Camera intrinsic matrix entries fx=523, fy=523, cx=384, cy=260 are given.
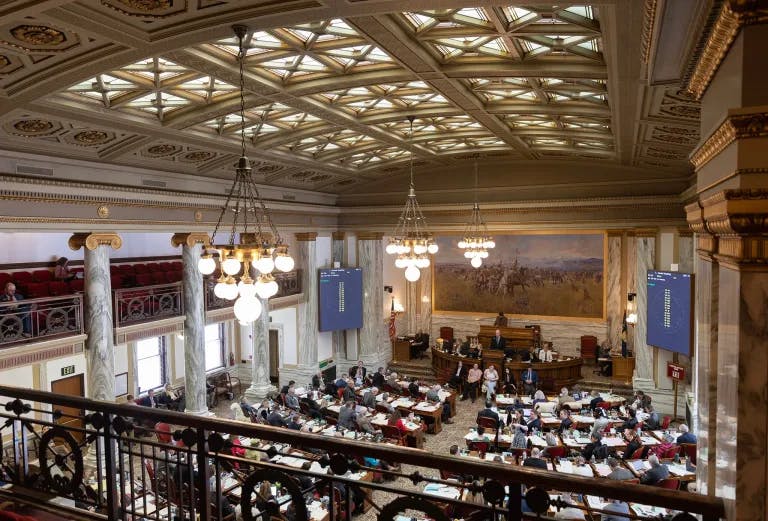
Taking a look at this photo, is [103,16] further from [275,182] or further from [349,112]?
[275,182]

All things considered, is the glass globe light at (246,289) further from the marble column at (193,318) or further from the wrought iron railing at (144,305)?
the marble column at (193,318)

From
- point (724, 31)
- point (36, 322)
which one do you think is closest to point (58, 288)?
point (36, 322)

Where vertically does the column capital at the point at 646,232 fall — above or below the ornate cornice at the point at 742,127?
below

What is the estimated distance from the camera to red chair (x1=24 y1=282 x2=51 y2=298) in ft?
36.7

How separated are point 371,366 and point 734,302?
15349mm

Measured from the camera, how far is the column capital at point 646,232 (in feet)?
43.7

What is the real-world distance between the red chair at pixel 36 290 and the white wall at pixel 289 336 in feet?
20.3

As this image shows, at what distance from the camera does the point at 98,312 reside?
30.0 feet

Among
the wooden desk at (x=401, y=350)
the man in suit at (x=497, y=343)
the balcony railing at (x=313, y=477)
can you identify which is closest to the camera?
the balcony railing at (x=313, y=477)

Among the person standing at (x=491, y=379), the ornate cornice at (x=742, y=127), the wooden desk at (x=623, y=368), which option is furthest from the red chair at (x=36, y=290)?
the wooden desk at (x=623, y=368)

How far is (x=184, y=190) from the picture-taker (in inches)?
430

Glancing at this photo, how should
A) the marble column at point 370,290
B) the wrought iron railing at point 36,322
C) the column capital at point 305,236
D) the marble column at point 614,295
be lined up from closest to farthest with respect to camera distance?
the wrought iron railing at point 36,322, the column capital at point 305,236, the marble column at point 370,290, the marble column at point 614,295

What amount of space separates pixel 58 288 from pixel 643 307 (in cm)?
1409

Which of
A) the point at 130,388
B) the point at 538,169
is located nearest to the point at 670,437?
the point at 538,169
